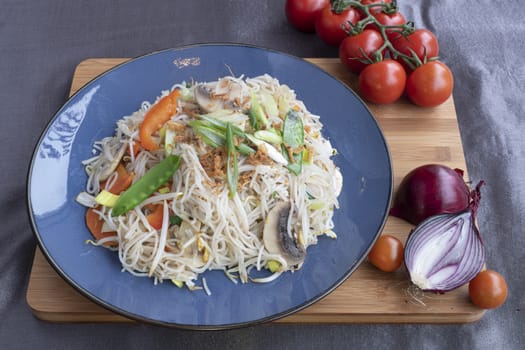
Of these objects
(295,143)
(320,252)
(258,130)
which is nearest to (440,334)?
(320,252)

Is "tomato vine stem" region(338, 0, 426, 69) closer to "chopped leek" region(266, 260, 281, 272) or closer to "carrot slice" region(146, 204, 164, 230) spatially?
"chopped leek" region(266, 260, 281, 272)

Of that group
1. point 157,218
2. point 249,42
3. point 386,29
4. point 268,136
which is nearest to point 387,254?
point 268,136

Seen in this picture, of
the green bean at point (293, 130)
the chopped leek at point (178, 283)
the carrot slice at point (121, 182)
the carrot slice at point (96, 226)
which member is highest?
the green bean at point (293, 130)

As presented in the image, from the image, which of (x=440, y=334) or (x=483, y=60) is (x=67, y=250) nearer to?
(x=440, y=334)

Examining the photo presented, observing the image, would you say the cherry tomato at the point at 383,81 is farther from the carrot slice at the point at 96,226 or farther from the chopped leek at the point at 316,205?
A: the carrot slice at the point at 96,226

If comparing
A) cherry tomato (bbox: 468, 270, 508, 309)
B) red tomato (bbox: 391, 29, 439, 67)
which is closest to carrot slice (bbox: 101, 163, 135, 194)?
cherry tomato (bbox: 468, 270, 508, 309)

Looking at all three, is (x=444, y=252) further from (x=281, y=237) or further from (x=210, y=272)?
(x=210, y=272)

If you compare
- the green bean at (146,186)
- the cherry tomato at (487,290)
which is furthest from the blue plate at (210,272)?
the cherry tomato at (487,290)
